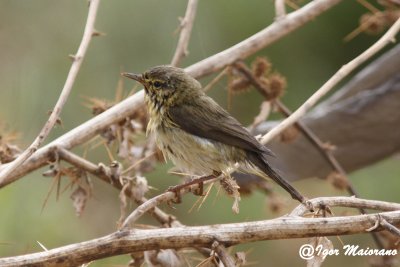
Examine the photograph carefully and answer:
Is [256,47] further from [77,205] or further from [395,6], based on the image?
[77,205]

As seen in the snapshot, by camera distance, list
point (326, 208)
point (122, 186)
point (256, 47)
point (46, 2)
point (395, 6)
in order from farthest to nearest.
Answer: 1. point (46, 2)
2. point (395, 6)
3. point (256, 47)
4. point (122, 186)
5. point (326, 208)

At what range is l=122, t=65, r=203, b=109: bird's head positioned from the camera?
14.5 feet

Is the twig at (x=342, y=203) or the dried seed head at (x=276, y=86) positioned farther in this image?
the dried seed head at (x=276, y=86)

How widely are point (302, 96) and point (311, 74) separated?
0.20 metres

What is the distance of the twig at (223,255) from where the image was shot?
2.94 m

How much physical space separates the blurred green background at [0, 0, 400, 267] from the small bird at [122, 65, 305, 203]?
182 centimetres

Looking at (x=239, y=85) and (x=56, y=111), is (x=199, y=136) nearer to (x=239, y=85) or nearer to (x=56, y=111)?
(x=239, y=85)

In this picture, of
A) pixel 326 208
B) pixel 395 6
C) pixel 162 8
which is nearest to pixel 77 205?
pixel 326 208

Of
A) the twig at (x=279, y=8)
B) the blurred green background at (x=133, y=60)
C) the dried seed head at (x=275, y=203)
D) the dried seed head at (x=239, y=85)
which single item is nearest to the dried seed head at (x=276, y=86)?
the dried seed head at (x=239, y=85)

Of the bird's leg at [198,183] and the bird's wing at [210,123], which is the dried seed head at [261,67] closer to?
the bird's wing at [210,123]

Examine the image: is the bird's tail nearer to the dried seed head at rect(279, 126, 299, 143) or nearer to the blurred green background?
the dried seed head at rect(279, 126, 299, 143)

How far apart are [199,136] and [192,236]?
4.25 ft

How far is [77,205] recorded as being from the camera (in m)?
4.03

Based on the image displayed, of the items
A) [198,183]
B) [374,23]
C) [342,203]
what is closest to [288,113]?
[374,23]
